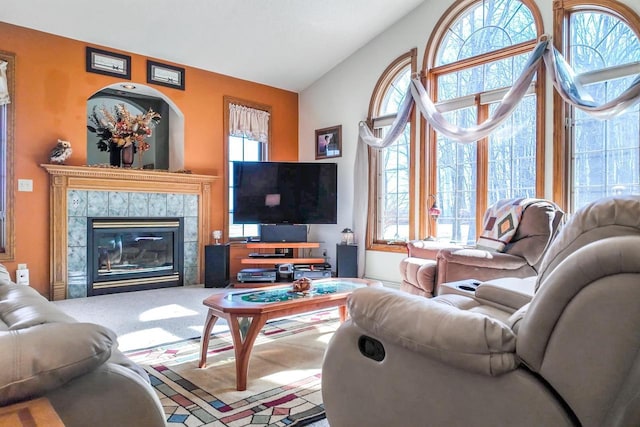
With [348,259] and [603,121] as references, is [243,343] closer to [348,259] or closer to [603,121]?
[348,259]

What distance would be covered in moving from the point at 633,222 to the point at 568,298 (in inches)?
10.1

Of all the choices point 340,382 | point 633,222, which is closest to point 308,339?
point 340,382

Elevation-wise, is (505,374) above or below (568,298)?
below

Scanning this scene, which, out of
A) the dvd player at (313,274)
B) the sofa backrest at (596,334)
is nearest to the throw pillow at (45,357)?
the sofa backrest at (596,334)

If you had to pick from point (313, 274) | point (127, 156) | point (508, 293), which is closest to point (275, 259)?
point (313, 274)

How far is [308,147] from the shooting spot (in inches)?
250

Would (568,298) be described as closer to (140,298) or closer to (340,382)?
(340,382)

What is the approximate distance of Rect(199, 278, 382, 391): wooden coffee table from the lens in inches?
87.7

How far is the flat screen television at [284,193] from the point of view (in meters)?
5.44

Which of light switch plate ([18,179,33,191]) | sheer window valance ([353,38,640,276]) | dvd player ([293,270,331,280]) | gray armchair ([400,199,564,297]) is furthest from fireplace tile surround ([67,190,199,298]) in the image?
gray armchair ([400,199,564,297])

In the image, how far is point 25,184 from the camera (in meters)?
4.23

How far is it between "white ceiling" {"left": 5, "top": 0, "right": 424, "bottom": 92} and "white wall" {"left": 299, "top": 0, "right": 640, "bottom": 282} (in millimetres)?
159

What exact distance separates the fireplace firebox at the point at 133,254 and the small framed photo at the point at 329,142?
2171mm

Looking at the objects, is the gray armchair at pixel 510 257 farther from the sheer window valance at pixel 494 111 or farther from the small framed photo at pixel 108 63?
the small framed photo at pixel 108 63
